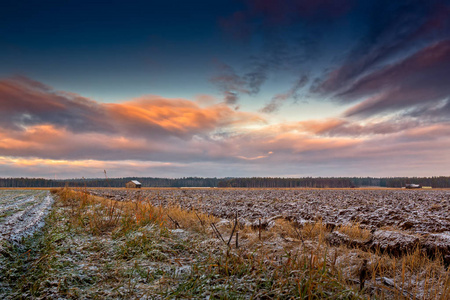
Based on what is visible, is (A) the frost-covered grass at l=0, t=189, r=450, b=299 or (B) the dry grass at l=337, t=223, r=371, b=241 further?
(B) the dry grass at l=337, t=223, r=371, b=241

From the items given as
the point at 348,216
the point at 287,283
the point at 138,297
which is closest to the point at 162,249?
the point at 138,297

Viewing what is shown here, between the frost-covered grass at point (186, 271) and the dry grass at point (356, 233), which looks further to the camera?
the dry grass at point (356, 233)

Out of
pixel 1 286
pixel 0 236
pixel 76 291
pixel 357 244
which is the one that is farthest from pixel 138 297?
pixel 357 244

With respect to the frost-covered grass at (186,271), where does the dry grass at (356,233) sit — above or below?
below

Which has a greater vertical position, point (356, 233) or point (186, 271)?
point (186, 271)

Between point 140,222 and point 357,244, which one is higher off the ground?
point 140,222

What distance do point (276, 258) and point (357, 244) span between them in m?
2.81

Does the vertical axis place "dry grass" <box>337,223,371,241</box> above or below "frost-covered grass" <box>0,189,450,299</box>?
below

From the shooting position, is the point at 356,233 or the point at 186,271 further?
the point at 356,233

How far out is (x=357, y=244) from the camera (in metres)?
5.41

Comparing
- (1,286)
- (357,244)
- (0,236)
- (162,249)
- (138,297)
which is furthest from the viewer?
(357,244)

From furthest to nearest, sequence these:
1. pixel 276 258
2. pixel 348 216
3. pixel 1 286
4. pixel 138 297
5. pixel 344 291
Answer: pixel 348 216, pixel 276 258, pixel 1 286, pixel 138 297, pixel 344 291

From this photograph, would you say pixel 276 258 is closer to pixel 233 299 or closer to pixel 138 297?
pixel 233 299

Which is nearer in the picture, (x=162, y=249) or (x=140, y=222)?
(x=162, y=249)
